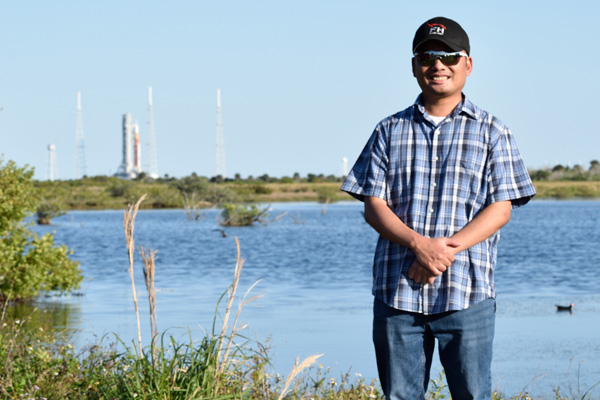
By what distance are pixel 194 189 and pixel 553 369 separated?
71374 mm

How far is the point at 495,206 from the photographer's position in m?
3.46

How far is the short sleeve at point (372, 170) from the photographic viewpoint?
141 inches

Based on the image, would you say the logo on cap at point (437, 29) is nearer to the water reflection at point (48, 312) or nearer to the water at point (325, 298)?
the water at point (325, 298)

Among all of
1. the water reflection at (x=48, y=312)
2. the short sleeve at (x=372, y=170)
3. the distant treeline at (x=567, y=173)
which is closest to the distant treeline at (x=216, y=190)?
the distant treeline at (x=567, y=173)

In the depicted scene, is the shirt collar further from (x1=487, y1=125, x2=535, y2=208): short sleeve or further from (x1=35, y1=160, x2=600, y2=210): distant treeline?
(x1=35, y1=160, x2=600, y2=210): distant treeline

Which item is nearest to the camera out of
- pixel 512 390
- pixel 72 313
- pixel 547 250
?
pixel 512 390

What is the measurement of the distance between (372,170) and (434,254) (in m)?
0.46

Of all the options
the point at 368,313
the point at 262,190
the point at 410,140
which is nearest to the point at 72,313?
the point at 368,313

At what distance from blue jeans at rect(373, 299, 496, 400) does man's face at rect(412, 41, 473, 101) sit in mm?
861

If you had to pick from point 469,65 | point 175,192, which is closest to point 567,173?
point 175,192

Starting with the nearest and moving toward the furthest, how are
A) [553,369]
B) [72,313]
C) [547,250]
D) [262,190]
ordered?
[553,369], [72,313], [547,250], [262,190]

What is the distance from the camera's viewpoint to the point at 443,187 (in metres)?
3.48

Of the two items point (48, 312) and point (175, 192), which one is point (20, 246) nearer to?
point (48, 312)

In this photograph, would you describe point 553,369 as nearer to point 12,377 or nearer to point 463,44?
point 12,377
